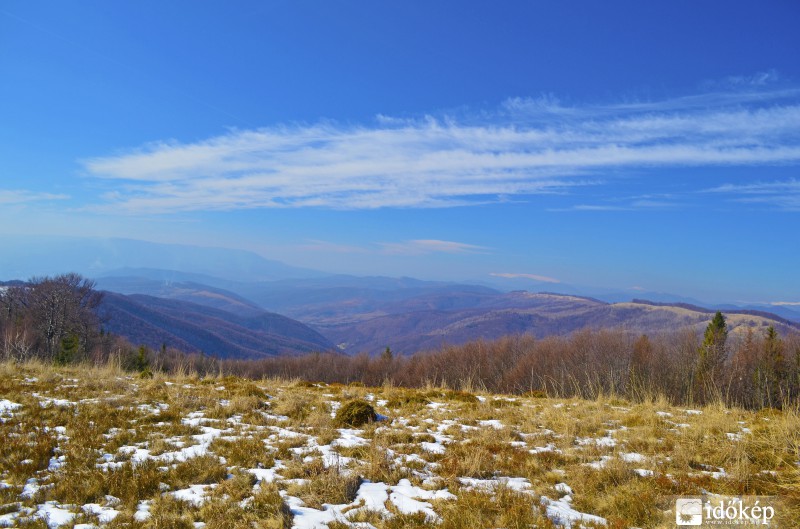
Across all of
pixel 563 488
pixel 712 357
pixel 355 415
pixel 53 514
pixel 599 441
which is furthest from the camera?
pixel 712 357

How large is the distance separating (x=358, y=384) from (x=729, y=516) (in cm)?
1271

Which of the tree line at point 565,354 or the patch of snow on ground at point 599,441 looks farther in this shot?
the tree line at point 565,354

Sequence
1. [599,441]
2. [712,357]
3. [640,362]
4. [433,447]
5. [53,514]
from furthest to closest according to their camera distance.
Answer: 1. [640,362]
2. [712,357]
3. [599,441]
4. [433,447]
5. [53,514]

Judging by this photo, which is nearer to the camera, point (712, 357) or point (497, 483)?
point (497, 483)

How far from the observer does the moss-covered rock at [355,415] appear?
8.59 m

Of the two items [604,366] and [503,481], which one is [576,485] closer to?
[503,481]

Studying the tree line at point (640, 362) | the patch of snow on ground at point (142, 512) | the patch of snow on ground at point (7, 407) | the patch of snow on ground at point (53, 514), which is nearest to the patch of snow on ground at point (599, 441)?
the patch of snow on ground at point (142, 512)

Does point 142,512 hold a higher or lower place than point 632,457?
lower

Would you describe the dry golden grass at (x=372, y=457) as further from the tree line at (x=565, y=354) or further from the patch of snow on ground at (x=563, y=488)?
the tree line at (x=565, y=354)

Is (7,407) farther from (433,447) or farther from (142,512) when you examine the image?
(433,447)

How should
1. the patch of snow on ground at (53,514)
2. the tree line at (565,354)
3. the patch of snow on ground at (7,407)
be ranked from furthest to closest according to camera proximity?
the tree line at (565,354)
the patch of snow on ground at (7,407)
the patch of snow on ground at (53,514)

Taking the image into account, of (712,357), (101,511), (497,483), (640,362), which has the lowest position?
(640,362)

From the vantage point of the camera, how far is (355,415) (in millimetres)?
8734

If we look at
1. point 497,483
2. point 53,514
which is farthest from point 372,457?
Answer: point 53,514
